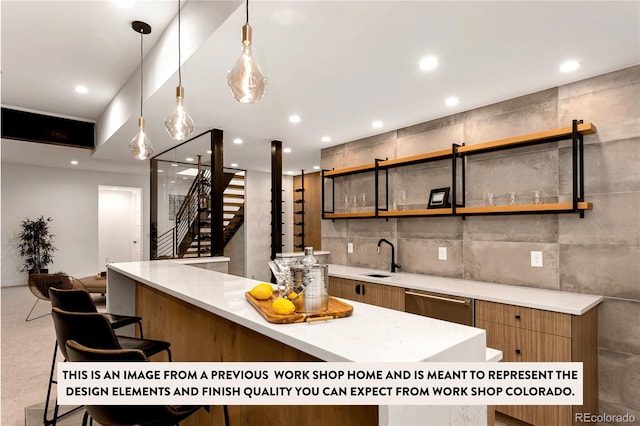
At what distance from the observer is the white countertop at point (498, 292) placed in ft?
7.69

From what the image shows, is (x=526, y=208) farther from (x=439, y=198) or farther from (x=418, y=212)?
(x=418, y=212)

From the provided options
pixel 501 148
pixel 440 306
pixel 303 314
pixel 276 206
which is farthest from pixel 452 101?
pixel 303 314

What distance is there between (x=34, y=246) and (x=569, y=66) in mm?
9793

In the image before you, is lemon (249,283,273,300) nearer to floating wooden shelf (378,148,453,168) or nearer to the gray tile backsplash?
the gray tile backsplash

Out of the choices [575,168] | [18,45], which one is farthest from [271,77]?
[575,168]

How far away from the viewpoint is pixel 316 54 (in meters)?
2.35

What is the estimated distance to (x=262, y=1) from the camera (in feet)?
6.00

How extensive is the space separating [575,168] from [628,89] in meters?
0.63

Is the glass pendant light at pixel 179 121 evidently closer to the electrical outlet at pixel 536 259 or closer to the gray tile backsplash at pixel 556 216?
the gray tile backsplash at pixel 556 216

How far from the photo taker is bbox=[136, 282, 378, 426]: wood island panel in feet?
3.82

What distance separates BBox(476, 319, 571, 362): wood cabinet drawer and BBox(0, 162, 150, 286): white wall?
8912mm

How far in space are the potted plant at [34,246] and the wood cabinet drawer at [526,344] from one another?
29.5 feet

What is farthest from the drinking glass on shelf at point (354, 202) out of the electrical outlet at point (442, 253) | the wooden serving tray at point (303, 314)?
the wooden serving tray at point (303, 314)

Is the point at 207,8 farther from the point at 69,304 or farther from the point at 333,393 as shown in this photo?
the point at 333,393
